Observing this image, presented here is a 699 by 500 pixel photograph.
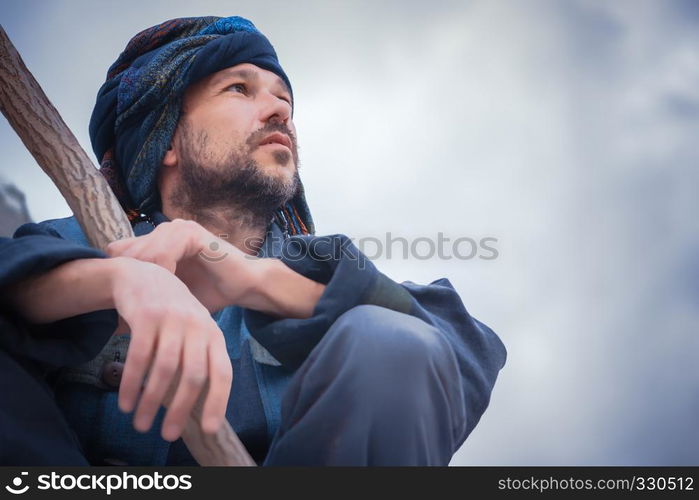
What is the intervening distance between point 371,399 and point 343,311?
0.22 meters

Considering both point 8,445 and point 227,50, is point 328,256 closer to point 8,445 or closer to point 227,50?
point 8,445

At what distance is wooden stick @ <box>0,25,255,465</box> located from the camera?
1.19 m

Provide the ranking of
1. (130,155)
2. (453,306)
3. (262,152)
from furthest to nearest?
(130,155) → (262,152) → (453,306)

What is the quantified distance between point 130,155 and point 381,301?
1024 mm

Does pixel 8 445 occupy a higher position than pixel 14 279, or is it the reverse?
pixel 14 279

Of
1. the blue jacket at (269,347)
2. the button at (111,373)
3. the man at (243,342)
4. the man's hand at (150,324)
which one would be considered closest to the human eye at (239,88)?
the man at (243,342)

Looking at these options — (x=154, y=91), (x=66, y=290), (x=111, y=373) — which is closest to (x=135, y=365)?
(x=66, y=290)

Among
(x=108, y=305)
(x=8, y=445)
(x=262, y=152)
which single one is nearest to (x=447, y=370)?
(x=108, y=305)

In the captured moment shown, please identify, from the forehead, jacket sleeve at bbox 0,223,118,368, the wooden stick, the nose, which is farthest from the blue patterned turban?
jacket sleeve at bbox 0,223,118,368

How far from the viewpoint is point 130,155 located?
180 cm

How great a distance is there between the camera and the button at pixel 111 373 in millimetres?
1157

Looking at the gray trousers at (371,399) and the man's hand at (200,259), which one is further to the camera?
the man's hand at (200,259)

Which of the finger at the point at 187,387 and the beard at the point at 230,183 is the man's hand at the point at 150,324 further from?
the beard at the point at 230,183

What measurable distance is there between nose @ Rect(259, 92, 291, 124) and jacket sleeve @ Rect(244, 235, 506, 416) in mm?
646
